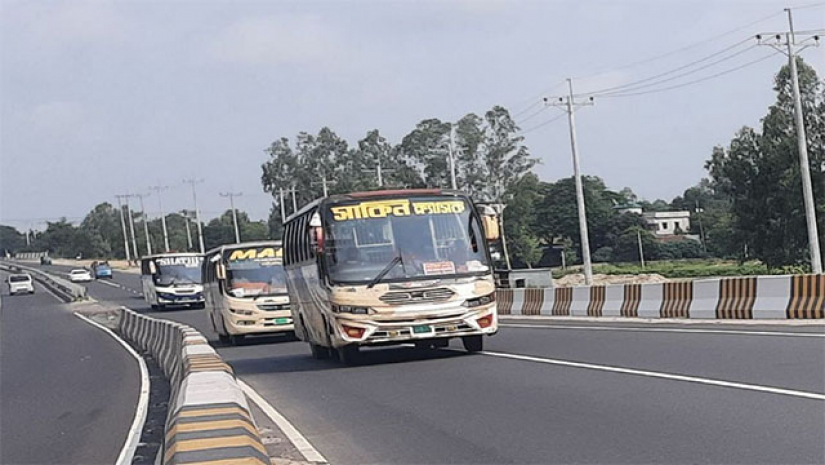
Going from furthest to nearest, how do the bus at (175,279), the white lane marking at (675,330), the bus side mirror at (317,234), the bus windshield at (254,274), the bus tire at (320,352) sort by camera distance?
the bus at (175,279) → the bus windshield at (254,274) → the bus tire at (320,352) → the bus side mirror at (317,234) → the white lane marking at (675,330)

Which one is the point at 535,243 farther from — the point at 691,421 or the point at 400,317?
the point at 691,421

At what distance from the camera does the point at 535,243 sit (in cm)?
9600

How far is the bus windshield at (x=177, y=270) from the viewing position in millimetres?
53156

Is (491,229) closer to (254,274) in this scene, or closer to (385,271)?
A: (385,271)

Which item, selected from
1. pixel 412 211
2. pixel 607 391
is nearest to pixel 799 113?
pixel 412 211

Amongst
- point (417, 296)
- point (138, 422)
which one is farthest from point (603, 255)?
point (138, 422)

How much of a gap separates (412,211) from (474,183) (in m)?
84.5

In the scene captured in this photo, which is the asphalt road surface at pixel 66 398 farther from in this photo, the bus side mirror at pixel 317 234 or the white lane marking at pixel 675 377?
the white lane marking at pixel 675 377

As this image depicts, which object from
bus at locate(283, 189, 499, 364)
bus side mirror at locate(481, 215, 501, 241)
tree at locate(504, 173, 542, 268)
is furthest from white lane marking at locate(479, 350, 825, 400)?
tree at locate(504, 173, 542, 268)

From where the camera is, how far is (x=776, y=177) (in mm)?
67188

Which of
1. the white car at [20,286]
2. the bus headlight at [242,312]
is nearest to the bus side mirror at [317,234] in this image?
the bus headlight at [242,312]

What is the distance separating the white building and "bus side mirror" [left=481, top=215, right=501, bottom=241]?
113 metres

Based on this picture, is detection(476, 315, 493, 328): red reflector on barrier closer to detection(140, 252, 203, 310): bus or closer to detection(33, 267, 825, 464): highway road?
detection(33, 267, 825, 464): highway road

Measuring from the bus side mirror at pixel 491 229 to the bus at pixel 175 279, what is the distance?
123 ft
